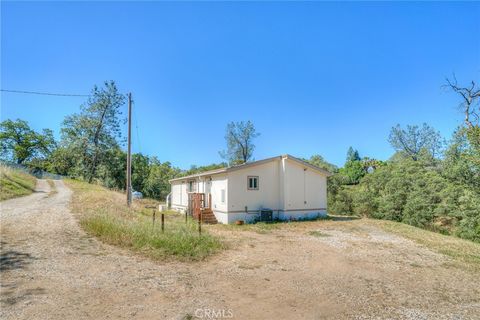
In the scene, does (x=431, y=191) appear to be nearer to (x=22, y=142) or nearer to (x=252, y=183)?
(x=252, y=183)

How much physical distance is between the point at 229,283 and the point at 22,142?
59.6 meters

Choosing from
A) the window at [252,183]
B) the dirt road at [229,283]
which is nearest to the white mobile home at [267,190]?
the window at [252,183]

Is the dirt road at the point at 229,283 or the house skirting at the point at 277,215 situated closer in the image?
the dirt road at the point at 229,283

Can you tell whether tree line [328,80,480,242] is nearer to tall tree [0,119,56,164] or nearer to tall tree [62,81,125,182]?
tall tree [62,81,125,182]

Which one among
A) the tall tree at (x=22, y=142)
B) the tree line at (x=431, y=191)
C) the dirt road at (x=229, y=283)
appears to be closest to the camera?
the dirt road at (x=229, y=283)

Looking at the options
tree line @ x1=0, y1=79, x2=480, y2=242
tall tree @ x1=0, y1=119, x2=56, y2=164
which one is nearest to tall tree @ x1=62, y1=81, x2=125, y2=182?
tree line @ x1=0, y1=79, x2=480, y2=242

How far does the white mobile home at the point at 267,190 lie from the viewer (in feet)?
51.7

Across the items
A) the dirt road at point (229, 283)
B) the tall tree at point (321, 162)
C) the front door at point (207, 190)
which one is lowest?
the dirt road at point (229, 283)

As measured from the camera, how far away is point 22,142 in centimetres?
4925

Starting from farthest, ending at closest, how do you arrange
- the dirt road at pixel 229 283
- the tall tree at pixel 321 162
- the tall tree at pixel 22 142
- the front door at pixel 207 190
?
the tall tree at pixel 22 142, the tall tree at pixel 321 162, the front door at pixel 207 190, the dirt road at pixel 229 283

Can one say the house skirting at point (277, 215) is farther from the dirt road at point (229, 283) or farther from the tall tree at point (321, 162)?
the tall tree at point (321, 162)

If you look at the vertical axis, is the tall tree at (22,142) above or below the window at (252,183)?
above

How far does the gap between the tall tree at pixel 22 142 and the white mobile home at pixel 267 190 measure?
156 ft

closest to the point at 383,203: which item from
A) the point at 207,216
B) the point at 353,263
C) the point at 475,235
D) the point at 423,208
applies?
the point at 423,208
